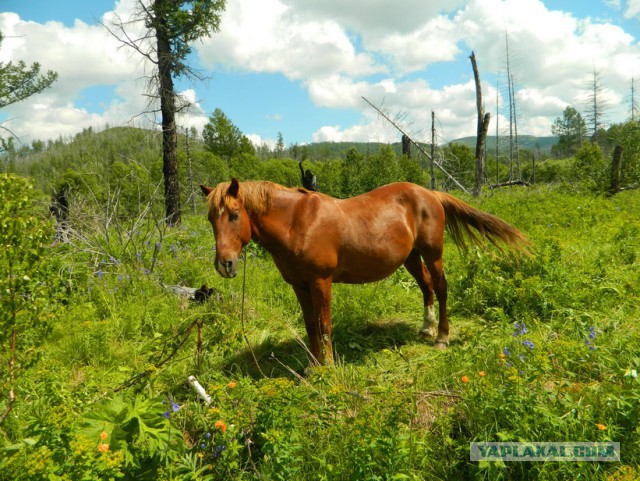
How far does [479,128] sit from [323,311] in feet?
37.9

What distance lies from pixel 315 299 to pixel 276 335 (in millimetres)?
1192

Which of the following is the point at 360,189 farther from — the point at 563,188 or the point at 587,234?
→ the point at 587,234

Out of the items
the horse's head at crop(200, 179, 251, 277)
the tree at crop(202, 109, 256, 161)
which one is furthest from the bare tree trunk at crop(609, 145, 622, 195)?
the tree at crop(202, 109, 256, 161)

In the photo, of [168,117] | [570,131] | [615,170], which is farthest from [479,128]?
[570,131]

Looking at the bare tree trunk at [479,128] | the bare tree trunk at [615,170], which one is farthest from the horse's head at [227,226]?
the bare tree trunk at [615,170]

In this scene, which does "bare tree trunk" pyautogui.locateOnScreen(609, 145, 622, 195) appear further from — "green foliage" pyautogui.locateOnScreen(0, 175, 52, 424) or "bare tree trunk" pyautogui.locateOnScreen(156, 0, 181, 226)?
"green foliage" pyautogui.locateOnScreen(0, 175, 52, 424)

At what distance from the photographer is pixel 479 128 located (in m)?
12.7

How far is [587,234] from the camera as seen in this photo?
753cm

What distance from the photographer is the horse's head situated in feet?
9.66

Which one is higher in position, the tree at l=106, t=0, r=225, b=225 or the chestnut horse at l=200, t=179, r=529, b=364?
the tree at l=106, t=0, r=225, b=225

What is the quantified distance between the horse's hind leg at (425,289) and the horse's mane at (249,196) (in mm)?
1993

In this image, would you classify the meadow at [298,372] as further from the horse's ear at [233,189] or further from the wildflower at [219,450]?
the horse's ear at [233,189]

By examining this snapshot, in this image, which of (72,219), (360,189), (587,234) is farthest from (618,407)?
(360,189)

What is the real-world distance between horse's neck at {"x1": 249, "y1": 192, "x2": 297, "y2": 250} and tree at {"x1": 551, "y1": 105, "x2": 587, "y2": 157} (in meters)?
73.1
